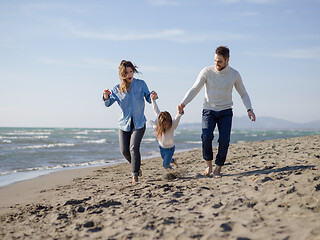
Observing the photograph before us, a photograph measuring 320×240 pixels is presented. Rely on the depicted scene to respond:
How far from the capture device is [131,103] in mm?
4820

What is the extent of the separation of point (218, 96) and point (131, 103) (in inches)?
52.4

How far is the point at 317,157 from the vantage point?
5316 mm

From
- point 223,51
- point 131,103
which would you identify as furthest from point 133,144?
point 223,51

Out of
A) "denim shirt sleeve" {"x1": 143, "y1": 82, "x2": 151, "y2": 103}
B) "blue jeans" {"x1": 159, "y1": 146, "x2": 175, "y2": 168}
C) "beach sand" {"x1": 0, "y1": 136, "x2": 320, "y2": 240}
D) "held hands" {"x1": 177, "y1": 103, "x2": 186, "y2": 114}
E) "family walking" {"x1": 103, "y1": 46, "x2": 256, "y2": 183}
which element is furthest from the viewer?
"blue jeans" {"x1": 159, "y1": 146, "x2": 175, "y2": 168}

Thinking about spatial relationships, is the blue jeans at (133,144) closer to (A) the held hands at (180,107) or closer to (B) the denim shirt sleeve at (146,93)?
(B) the denim shirt sleeve at (146,93)

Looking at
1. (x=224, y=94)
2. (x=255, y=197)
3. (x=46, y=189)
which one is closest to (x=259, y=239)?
(x=255, y=197)

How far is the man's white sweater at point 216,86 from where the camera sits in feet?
15.1

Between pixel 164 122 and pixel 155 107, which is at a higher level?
pixel 155 107

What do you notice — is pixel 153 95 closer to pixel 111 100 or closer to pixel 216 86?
pixel 111 100

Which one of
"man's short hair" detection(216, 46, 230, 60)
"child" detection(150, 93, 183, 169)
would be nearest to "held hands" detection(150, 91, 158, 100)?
"child" detection(150, 93, 183, 169)

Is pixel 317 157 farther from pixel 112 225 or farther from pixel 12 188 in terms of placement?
pixel 12 188

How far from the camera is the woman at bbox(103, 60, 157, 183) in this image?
479 cm

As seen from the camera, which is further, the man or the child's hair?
the child's hair

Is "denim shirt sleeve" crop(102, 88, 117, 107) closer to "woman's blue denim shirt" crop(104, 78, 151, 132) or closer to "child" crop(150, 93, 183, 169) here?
"woman's blue denim shirt" crop(104, 78, 151, 132)
